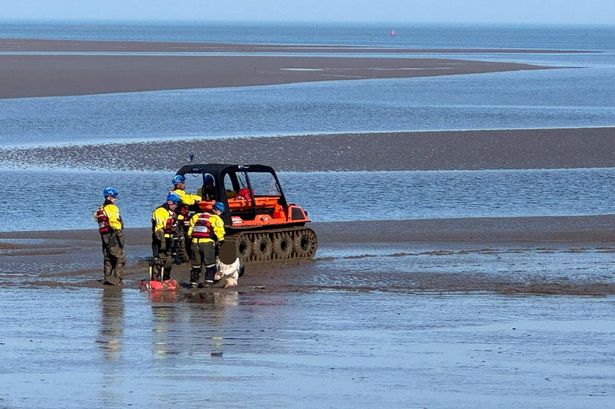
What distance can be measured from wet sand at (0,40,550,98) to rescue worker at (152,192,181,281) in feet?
125

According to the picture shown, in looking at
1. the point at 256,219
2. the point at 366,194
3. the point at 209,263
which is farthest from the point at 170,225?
the point at 366,194

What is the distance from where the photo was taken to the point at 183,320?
14797 mm

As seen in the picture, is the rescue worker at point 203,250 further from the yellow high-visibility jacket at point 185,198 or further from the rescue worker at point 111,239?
the yellow high-visibility jacket at point 185,198

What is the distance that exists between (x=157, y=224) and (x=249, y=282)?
1414mm

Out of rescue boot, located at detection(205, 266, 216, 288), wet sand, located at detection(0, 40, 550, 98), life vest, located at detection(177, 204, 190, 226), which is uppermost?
wet sand, located at detection(0, 40, 550, 98)

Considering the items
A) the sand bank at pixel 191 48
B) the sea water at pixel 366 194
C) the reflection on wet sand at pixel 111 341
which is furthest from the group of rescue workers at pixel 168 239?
the sand bank at pixel 191 48

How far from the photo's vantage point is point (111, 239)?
17.8m

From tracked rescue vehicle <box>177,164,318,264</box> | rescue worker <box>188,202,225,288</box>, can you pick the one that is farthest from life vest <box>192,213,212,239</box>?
tracked rescue vehicle <box>177,164,318,264</box>

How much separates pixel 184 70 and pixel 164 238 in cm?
5671

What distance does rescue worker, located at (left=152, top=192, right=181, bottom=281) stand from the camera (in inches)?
699

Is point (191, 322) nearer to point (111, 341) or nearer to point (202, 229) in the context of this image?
point (111, 341)

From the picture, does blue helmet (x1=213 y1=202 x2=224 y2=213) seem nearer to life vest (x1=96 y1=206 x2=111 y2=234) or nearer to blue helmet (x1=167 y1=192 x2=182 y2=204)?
blue helmet (x1=167 y1=192 x2=182 y2=204)

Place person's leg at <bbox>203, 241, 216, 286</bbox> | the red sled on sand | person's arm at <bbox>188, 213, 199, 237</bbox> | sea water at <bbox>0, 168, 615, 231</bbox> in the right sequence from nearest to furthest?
the red sled on sand, person's leg at <bbox>203, 241, 216, 286</bbox>, person's arm at <bbox>188, 213, 199, 237</bbox>, sea water at <bbox>0, 168, 615, 231</bbox>

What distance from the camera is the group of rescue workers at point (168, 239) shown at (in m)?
17.6
